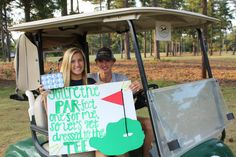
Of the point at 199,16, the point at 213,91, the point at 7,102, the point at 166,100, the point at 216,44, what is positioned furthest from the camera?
the point at 216,44

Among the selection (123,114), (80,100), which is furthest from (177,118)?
(80,100)

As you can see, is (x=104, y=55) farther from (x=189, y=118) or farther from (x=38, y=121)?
(x=189, y=118)

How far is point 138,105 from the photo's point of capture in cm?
334

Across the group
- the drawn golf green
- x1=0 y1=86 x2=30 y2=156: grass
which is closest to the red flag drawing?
the drawn golf green

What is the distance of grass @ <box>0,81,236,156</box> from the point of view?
18.5ft

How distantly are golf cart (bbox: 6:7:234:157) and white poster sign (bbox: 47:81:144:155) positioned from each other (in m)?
0.16

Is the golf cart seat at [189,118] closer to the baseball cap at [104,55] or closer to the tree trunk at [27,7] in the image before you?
the baseball cap at [104,55]

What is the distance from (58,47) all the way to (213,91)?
5.14 ft

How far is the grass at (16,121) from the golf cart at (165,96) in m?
2.06

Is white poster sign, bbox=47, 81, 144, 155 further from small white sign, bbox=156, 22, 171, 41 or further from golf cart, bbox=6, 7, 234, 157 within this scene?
small white sign, bbox=156, 22, 171, 41

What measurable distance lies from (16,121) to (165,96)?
4.89 meters

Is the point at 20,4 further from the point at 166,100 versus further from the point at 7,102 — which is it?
the point at 166,100

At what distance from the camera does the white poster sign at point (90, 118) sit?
264 cm

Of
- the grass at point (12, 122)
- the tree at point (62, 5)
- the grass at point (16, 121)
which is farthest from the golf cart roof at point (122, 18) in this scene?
the tree at point (62, 5)
